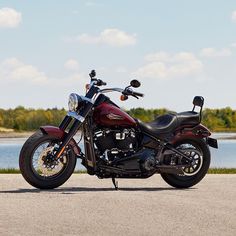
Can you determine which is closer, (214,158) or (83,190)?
(83,190)

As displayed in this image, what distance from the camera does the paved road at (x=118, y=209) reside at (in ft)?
25.3

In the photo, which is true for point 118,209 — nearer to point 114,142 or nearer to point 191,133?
point 114,142

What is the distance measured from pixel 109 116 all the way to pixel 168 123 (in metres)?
1.18

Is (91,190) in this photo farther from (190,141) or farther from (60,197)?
(190,141)

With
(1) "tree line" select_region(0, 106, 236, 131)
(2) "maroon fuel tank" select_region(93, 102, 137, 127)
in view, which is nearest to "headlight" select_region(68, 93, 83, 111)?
(2) "maroon fuel tank" select_region(93, 102, 137, 127)

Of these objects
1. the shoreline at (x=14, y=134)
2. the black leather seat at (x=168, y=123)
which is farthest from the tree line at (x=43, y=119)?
the black leather seat at (x=168, y=123)

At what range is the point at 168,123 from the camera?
460 inches

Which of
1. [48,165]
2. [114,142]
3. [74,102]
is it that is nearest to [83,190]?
[48,165]

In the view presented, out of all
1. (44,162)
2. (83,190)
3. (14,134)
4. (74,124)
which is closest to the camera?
(44,162)

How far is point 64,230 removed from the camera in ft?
25.0

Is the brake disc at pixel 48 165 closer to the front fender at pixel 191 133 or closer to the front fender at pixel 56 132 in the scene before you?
the front fender at pixel 56 132

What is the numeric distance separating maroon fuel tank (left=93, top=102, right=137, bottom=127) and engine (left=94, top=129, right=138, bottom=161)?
168mm

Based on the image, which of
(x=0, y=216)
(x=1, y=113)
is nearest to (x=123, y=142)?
(x=0, y=216)

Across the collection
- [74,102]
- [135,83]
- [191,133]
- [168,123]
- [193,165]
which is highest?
[135,83]
